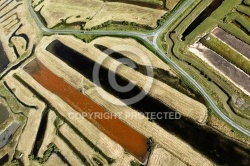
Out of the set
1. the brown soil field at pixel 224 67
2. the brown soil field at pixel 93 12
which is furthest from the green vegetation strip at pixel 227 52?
the brown soil field at pixel 93 12

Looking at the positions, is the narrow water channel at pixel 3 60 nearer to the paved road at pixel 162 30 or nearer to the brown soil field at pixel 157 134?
the paved road at pixel 162 30

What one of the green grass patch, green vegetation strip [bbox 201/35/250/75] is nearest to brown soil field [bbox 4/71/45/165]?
green vegetation strip [bbox 201/35/250/75]

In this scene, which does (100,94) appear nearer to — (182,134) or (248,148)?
(182,134)

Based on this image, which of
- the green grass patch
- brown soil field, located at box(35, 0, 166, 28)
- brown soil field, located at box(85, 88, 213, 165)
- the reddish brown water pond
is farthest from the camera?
brown soil field, located at box(35, 0, 166, 28)

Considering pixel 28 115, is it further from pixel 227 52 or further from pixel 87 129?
pixel 227 52

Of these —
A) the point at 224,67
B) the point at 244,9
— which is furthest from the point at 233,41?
the point at 244,9

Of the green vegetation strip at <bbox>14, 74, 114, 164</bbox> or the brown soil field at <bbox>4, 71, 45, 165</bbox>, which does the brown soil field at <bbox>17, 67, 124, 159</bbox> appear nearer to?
the green vegetation strip at <bbox>14, 74, 114, 164</bbox>

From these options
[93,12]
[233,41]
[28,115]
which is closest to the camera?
[28,115]
